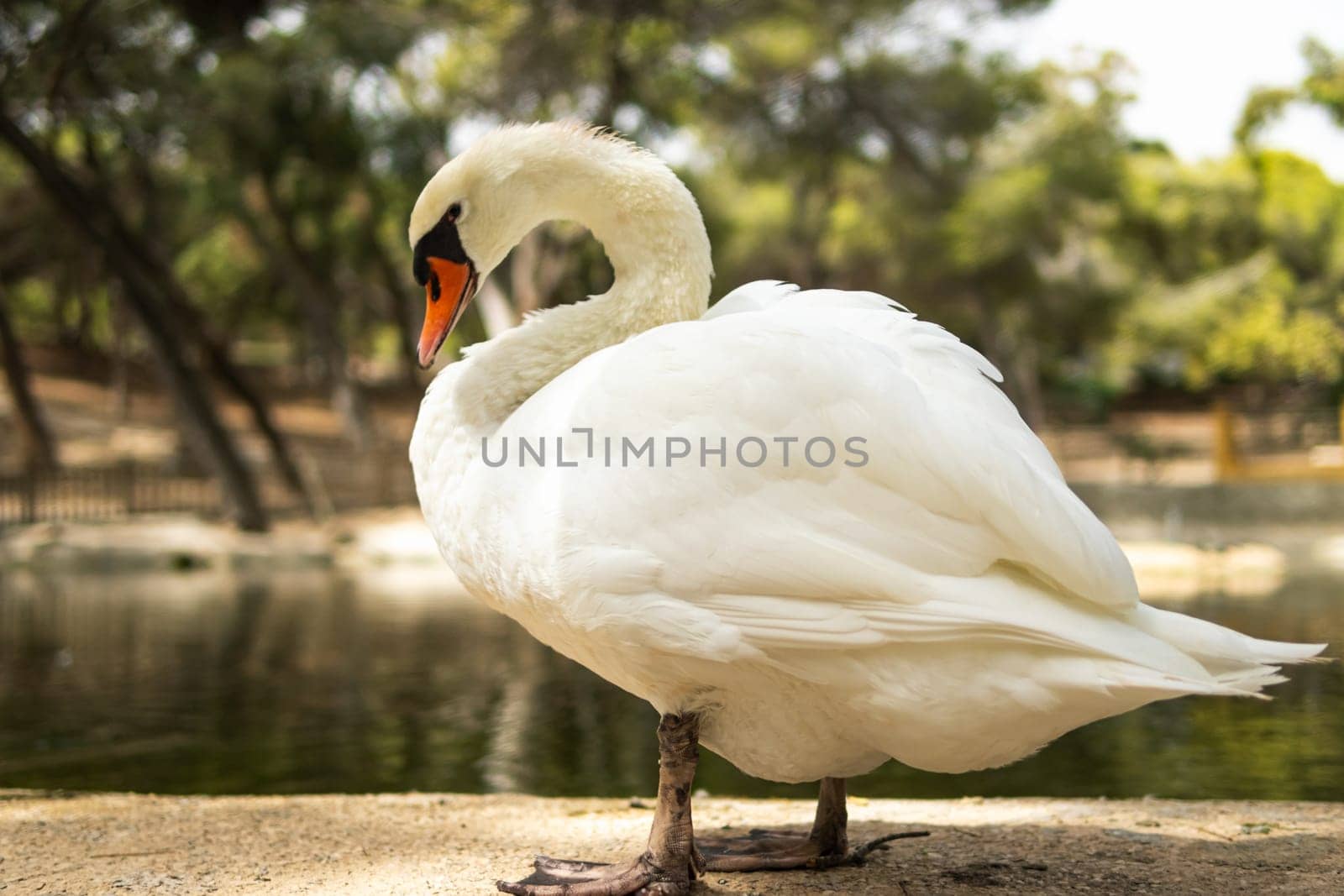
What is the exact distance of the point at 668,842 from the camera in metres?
3.18

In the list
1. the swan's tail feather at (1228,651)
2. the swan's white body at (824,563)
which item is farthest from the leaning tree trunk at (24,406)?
the swan's tail feather at (1228,651)

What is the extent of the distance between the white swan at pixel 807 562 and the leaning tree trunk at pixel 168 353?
49.2ft

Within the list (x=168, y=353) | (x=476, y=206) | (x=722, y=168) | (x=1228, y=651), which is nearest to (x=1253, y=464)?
(x=722, y=168)

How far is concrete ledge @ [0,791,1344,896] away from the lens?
3.37 m

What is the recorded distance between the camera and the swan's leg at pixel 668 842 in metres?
3.16

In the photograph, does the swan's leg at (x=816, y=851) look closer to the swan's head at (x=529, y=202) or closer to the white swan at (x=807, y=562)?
the white swan at (x=807, y=562)

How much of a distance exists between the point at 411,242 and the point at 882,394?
1476mm

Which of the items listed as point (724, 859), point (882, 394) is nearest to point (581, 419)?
point (882, 394)

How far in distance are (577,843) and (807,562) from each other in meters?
1.58

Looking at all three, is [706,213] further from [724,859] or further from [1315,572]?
[724,859]

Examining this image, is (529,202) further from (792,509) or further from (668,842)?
(668,842)

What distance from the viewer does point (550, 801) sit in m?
4.82

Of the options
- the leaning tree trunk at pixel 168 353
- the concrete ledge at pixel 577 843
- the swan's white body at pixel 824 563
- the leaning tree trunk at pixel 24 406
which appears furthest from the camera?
the leaning tree trunk at pixel 24 406

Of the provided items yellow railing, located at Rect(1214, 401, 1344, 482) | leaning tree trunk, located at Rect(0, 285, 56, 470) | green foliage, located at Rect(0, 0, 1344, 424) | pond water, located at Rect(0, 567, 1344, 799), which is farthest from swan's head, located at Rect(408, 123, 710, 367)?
leaning tree trunk, located at Rect(0, 285, 56, 470)
